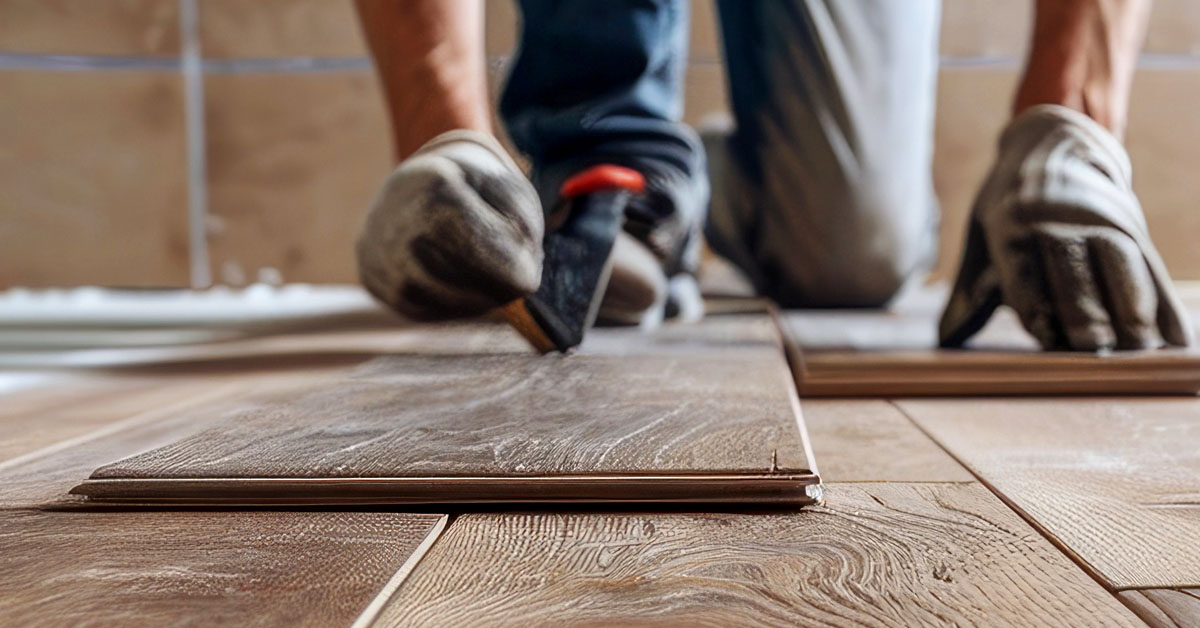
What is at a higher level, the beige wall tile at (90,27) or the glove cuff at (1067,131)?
the beige wall tile at (90,27)

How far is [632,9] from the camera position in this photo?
113 cm

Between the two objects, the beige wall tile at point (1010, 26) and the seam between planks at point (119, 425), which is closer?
the seam between planks at point (119, 425)

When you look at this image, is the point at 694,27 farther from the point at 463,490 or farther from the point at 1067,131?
the point at 463,490

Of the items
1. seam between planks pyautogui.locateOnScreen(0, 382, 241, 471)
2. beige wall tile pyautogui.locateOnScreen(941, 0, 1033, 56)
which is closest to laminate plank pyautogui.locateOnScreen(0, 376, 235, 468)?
seam between planks pyautogui.locateOnScreen(0, 382, 241, 471)

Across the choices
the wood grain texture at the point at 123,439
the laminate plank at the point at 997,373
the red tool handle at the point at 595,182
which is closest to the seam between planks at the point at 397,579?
the wood grain texture at the point at 123,439

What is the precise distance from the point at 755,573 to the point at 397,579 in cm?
11

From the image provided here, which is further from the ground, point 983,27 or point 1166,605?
point 983,27

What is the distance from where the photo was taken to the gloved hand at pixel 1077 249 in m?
0.74

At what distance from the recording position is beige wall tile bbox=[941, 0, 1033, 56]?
249 centimetres

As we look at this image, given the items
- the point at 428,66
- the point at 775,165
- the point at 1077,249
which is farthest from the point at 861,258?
the point at 428,66

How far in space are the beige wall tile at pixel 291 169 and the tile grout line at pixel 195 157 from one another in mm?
22

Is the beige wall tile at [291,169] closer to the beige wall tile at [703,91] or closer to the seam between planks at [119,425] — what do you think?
the beige wall tile at [703,91]

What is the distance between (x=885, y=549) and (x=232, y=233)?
265 centimetres

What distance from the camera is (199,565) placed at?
1.07 ft
